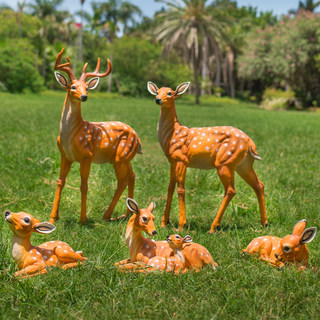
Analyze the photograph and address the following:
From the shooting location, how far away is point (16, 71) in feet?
103

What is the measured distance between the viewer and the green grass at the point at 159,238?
2.76 metres

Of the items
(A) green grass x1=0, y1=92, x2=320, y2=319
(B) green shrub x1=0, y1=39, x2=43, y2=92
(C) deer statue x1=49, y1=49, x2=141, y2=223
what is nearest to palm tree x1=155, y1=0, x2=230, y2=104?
(B) green shrub x1=0, y1=39, x2=43, y2=92

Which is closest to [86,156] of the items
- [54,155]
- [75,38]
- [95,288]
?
[95,288]

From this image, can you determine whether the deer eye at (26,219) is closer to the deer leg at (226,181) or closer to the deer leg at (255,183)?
the deer leg at (226,181)

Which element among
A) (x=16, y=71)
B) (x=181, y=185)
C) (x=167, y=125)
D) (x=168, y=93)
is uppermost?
(x=16, y=71)

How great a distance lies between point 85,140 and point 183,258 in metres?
1.92

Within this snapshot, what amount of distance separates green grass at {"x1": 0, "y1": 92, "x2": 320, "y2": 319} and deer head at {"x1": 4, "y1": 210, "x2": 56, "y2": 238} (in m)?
0.29

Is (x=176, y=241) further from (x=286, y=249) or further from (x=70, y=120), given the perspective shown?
(x=70, y=120)

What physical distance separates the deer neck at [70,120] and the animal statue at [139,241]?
5.04 ft

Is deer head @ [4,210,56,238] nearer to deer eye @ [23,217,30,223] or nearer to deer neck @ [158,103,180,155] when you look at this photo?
deer eye @ [23,217,30,223]

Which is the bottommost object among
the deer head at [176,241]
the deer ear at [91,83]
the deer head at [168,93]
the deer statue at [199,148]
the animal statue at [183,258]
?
the animal statue at [183,258]

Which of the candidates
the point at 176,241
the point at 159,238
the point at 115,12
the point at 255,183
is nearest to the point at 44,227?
the point at 176,241

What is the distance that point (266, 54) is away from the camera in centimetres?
3381

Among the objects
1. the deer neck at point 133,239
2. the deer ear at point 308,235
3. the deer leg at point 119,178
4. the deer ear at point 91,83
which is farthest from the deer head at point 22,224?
the deer ear at point 308,235
